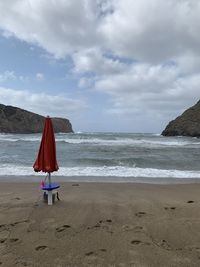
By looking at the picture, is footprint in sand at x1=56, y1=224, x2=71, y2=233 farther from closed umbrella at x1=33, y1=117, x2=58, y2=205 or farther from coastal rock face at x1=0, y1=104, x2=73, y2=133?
coastal rock face at x1=0, y1=104, x2=73, y2=133

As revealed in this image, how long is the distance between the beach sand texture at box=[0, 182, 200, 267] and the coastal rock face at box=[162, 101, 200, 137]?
7746cm

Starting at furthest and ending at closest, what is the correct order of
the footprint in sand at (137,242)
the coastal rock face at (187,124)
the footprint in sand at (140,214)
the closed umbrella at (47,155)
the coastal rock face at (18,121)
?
1. the coastal rock face at (18,121)
2. the coastal rock face at (187,124)
3. the closed umbrella at (47,155)
4. the footprint in sand at (140,214)
5. the footprint in sand at (137,242)

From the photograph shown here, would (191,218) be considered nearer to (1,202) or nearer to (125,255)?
(125,255)

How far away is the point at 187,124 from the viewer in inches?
3583

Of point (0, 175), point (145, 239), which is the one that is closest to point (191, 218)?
point (145, 239)

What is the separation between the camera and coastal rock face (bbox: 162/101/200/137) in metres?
86.4

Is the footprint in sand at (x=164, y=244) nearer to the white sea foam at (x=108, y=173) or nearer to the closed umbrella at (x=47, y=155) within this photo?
the closed umbrella at (x=47, y=155)

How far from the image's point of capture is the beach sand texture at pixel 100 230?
4.74 meters

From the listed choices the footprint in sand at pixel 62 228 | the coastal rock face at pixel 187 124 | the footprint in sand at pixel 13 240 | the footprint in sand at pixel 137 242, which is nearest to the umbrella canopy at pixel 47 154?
the footprint in sand at pixel 62 228

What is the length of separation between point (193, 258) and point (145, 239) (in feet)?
3.01

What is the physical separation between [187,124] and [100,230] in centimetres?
8794

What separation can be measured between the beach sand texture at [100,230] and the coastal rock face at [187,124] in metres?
77.5

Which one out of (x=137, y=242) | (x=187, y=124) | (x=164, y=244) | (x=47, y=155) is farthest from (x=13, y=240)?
(x=187, y=124)

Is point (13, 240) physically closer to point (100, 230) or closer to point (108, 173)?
point (100, 230)
